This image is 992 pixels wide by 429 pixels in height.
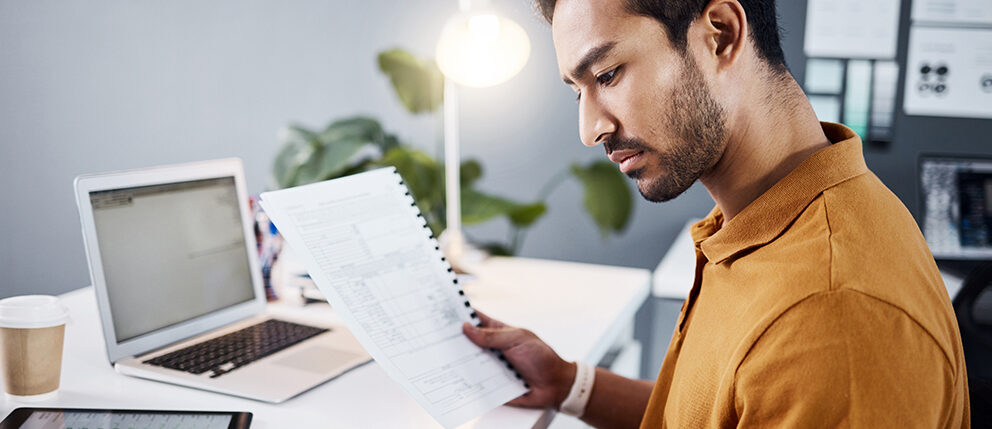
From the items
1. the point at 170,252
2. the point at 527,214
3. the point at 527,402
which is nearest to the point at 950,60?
the point at 527,214

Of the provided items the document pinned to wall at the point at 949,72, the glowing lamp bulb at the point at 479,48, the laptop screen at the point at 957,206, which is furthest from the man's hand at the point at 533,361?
the document pinned to wall at the point at 949,72

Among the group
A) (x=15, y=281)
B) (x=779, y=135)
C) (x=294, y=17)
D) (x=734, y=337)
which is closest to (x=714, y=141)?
(x=779, y=135)

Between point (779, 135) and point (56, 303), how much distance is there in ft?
2.67

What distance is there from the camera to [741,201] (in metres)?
0.75

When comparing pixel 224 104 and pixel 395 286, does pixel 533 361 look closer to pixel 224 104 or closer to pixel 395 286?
pixel 395 286

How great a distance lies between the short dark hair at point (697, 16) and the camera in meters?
0.72

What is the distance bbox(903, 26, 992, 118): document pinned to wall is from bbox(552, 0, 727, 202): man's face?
6.10 ft

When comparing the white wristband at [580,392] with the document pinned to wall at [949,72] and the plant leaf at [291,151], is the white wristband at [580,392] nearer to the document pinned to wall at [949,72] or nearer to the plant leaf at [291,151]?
the plant leaf at [291,151]

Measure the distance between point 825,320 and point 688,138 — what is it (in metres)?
0.25

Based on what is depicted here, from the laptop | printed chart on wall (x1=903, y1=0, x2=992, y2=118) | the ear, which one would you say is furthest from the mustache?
printed chart on wall (x1=903, y1=0, x2=992, y2=118)

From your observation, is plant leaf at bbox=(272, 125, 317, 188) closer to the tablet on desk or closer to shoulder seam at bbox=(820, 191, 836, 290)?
the tablet on desk

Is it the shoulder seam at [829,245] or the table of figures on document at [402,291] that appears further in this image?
the table of figures on document at [402,291]

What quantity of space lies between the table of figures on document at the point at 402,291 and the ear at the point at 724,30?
1.39ft

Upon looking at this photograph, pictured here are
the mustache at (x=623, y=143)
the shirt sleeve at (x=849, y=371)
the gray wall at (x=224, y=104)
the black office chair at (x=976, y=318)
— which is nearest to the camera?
the shirt sleeve at (x=849, y=371)
